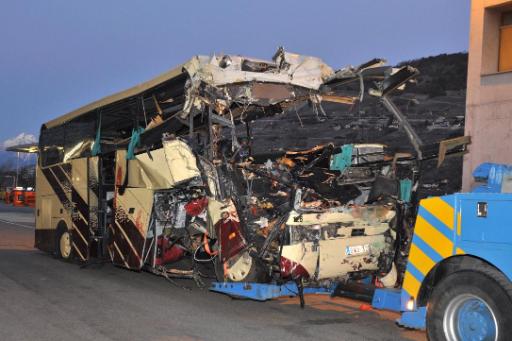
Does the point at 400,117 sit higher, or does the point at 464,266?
the point at 400,117

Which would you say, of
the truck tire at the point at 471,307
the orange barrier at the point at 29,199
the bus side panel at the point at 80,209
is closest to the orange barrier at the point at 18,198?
the orange barrier at the point at 29,199

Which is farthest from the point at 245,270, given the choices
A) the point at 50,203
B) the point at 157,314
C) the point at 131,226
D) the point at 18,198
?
the point at 18,198

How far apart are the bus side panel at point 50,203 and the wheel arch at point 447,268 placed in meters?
8.13

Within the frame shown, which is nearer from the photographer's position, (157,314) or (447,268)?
(447,268)

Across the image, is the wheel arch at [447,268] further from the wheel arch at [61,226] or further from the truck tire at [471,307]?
the wheel arch at [61,226]

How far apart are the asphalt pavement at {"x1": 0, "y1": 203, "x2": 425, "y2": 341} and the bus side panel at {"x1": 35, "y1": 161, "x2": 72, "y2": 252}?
211 cm

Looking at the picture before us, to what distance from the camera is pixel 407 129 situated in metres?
7.29

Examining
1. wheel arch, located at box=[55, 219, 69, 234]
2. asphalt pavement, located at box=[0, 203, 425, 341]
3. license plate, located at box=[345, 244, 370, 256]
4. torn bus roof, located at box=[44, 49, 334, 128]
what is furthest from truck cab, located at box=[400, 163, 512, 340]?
wheel arch, located at box=[55, 219, 69, 234]

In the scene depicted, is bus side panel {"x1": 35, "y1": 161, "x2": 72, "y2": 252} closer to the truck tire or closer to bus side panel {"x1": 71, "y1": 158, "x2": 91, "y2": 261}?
bus side panel {"x1": 71, "y1": 158, "x2": 91, "y2": 261}

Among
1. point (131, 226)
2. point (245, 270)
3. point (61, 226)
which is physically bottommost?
point (61, 226)

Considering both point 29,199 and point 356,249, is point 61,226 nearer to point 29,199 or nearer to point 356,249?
point 356,249

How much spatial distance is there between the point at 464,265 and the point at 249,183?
367cm

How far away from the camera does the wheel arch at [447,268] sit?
459cm

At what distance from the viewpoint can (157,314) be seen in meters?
6.99
